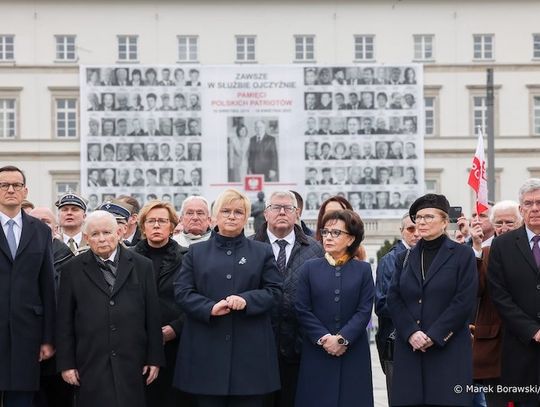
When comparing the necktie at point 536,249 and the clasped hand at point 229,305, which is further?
the necktie at point 536,249

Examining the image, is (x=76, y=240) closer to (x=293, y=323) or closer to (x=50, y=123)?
(x=293, y=323)

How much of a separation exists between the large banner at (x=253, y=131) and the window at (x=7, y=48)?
5391mm

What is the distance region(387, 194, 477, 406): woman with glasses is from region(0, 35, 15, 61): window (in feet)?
135

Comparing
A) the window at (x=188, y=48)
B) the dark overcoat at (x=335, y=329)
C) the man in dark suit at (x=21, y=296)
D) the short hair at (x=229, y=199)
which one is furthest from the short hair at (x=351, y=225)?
the window at (x=188, y=48)

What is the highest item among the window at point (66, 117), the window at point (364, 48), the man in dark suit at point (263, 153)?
the window at point (364, 48)

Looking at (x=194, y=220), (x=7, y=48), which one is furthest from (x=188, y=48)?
(x=194, y=220)

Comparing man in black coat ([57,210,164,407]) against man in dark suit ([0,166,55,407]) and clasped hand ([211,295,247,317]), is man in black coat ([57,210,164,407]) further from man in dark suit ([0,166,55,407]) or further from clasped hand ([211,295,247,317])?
clasped hand ([211,295,247,317])

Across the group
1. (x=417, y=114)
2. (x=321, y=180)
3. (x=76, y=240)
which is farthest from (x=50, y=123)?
(x=76, y=240)

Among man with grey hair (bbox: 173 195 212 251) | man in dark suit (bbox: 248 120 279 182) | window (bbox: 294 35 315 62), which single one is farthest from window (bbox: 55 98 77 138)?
man with grey hair (bbox: 173 195 212 251)

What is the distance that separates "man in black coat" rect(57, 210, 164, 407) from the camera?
6570 mm

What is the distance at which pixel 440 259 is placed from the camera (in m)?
6.86

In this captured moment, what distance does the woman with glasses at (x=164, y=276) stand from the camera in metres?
7.21

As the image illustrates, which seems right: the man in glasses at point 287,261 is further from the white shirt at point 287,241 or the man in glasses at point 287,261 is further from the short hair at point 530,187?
the short hair at point 530,187

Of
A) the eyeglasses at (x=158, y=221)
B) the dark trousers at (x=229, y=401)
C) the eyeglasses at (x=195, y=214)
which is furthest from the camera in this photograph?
the eyeglasses at (x=195, y=214)
